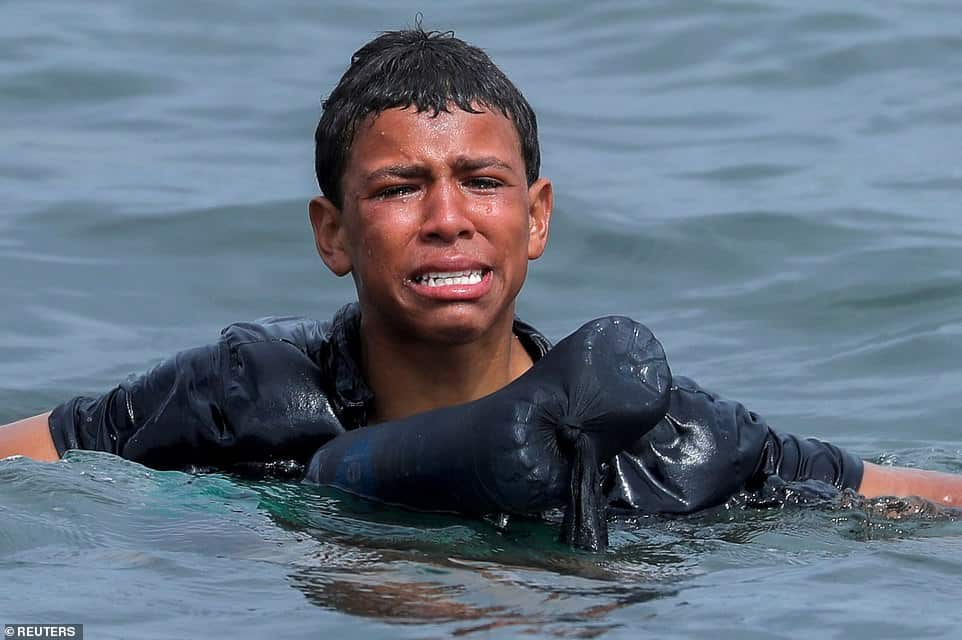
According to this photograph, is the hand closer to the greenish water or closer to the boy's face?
the greenish water

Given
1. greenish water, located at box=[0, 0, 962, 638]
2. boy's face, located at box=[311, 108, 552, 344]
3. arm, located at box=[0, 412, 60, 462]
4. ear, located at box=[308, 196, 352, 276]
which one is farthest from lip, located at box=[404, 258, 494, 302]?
arm, located at box=[0, 412, 60, 462]

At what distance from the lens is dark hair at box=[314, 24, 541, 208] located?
15.3ft

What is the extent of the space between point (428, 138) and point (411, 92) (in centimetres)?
16

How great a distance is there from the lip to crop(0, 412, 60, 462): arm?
1.16m

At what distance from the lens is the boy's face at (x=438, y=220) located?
454 cm

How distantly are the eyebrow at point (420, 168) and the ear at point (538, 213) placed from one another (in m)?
0.24

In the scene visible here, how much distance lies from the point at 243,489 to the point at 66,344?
3.22m

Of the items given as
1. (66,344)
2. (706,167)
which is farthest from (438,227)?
(706,167)

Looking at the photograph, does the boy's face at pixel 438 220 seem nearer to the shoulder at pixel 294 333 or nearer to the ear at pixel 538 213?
the ear at pixel 538 213

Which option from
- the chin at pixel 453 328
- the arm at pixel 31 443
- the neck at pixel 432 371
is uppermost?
the chin at pixel 453 328

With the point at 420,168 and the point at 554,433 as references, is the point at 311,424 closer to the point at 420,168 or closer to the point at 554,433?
the point at 420,168

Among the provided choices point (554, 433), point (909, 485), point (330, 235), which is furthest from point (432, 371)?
point (909, 485)

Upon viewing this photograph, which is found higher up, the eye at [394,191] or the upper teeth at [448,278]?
the eye at [394,191]

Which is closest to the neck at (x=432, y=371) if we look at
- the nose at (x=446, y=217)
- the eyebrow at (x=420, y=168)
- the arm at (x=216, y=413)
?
the arm at (x=216, y=413)
